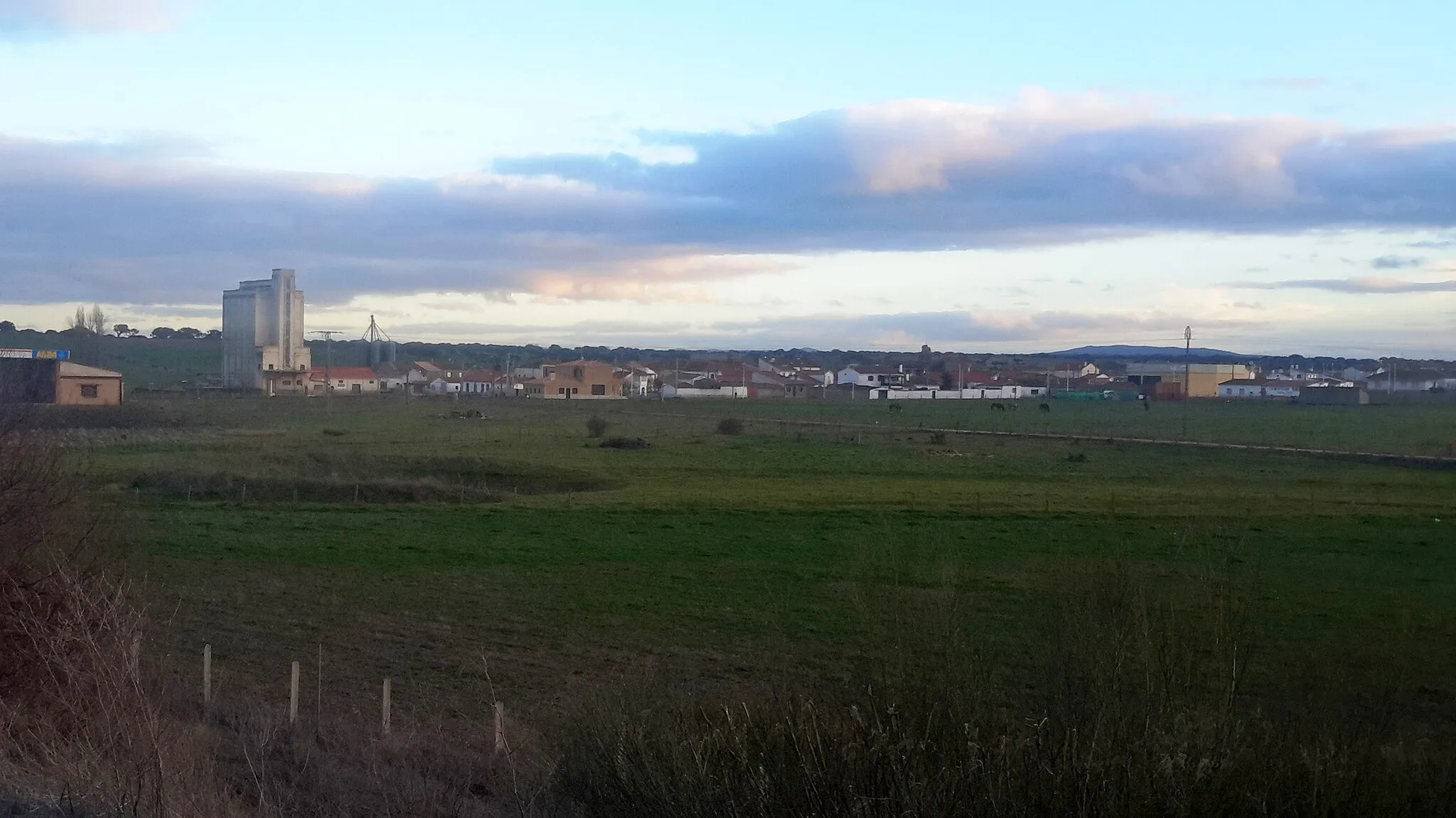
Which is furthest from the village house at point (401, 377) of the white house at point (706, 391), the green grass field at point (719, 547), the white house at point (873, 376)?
the green grass field at point (719, 547)

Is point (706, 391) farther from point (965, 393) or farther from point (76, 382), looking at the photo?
point (76, 382)

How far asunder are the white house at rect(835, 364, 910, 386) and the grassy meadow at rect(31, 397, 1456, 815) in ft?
246

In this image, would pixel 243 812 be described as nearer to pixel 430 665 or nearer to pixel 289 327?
pixel 430 665

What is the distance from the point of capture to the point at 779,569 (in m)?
26.1

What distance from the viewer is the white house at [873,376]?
142m

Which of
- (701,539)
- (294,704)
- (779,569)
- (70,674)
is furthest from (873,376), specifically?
(70,674)

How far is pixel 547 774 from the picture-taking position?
8.07m

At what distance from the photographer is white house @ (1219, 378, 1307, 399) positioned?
69.5 m

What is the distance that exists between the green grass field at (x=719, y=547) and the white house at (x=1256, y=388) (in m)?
5.64

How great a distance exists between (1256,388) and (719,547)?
58591 mm

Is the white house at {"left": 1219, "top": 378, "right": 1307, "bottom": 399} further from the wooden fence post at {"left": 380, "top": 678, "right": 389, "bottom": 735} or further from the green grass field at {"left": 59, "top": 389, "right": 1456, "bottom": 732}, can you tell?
the wooden fence post at {"left": 380, "top": 678, "right": 389, "bottom": 735}

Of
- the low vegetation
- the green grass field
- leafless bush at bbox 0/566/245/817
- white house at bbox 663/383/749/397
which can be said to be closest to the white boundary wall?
white house at bbox 663/383/749/397

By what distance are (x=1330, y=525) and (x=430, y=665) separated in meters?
23.4

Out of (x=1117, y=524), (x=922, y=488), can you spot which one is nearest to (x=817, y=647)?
(x=1117, y=524)
